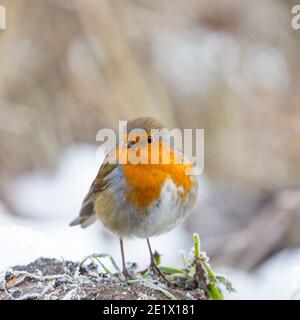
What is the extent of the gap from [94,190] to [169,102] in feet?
12.3

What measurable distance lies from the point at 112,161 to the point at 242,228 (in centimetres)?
257

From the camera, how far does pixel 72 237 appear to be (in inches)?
170

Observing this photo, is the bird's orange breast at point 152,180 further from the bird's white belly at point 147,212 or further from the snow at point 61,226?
the snow at point 61,226

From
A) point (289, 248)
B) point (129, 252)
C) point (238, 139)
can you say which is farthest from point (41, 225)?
point (238, 139)

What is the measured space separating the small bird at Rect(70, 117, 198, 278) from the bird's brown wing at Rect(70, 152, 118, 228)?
109mm

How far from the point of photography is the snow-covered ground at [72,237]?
11.2 ft

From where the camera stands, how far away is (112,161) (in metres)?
3.24

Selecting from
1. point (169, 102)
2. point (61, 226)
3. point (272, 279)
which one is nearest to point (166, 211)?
point (272, 279)

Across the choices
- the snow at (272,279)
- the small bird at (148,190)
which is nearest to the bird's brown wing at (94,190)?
the small bird at (148,190)

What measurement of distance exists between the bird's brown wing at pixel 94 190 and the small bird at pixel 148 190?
109 mm

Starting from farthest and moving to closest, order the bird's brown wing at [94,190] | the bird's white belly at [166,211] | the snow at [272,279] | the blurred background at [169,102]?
the blurred background at [169,102], the snow at [272,279], the bird's brown wing at [94,190], the bird's white belly at [166,211]

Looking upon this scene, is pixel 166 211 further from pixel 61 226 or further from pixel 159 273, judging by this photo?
pixel 61 226

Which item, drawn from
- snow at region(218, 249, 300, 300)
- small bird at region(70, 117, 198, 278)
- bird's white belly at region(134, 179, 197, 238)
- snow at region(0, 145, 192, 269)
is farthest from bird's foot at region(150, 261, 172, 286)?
snow at region(218, 249, 300, 300)
